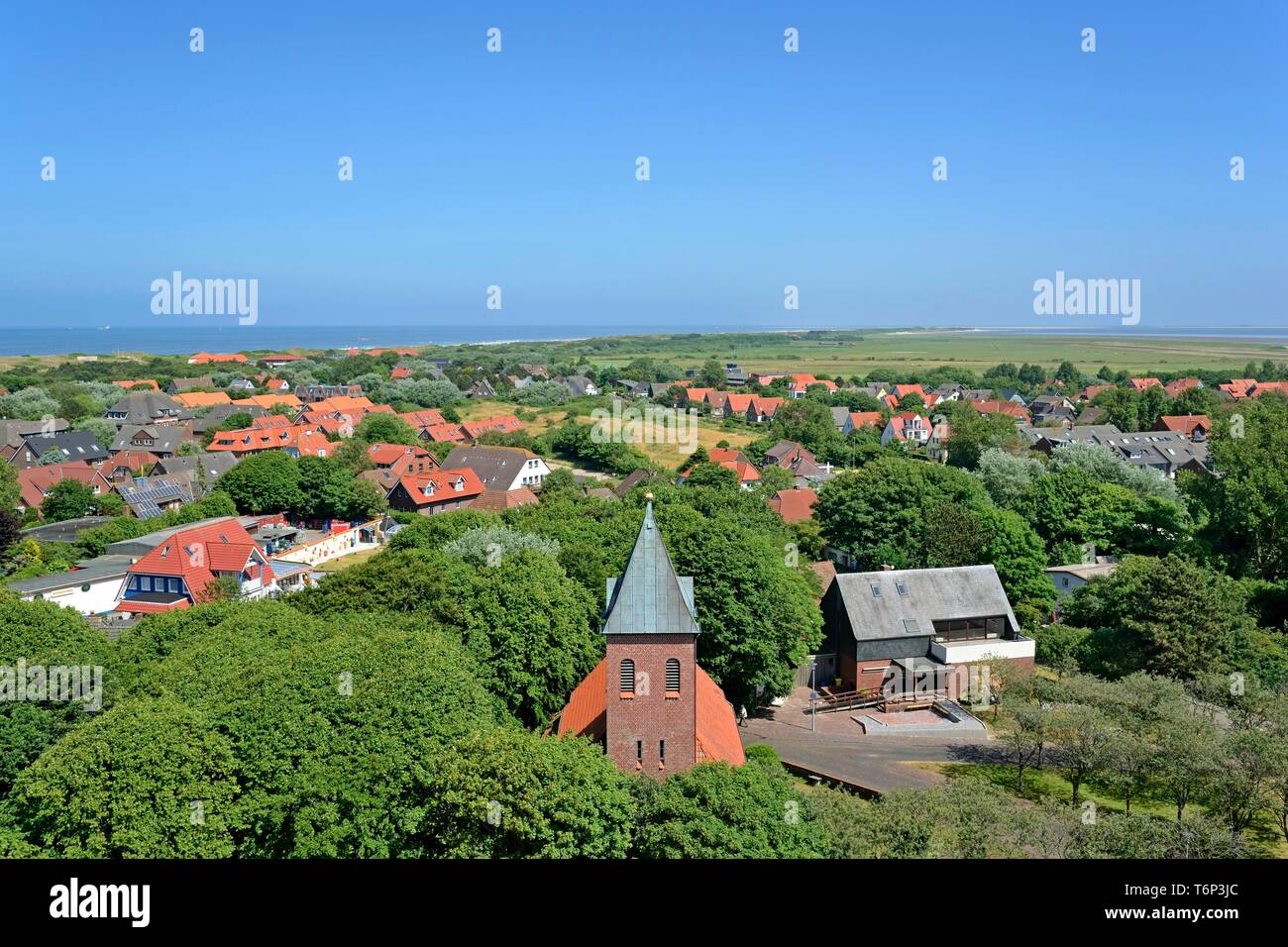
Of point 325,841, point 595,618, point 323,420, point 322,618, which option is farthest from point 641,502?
point 323,420

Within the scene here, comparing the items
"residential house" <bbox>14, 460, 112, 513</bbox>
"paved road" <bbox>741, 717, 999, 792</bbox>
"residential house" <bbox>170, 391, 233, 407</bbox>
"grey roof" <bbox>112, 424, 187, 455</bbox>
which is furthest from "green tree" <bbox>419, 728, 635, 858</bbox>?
"residential house" <bbox>170, 391, 233, 407</bbox>

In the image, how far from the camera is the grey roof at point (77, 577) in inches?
1735

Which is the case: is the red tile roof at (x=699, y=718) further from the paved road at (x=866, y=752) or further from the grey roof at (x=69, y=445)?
the grey roof at (x=69, y=445)

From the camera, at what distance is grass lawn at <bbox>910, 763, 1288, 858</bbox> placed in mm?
23406

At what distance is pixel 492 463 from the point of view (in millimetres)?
80500

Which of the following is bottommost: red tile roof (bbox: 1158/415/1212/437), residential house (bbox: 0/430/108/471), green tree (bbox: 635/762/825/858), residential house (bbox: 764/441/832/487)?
green tree (bbox: 635/762/825/858)

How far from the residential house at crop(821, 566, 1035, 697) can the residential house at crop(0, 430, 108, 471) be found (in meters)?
70.3

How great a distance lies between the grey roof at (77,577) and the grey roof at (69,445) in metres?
37.1

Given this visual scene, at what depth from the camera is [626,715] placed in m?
22.3

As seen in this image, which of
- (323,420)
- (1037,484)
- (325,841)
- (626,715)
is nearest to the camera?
(325,841)

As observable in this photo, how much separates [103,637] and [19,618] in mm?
2241

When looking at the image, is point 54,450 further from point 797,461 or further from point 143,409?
point 797,461

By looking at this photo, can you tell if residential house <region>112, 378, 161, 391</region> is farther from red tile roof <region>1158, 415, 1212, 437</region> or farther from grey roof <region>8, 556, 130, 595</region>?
red tile roof <region>1158, 415, 1212, 437</region>
